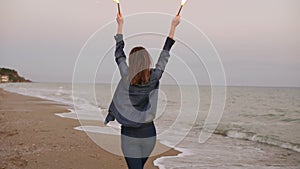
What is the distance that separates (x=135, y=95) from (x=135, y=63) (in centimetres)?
30

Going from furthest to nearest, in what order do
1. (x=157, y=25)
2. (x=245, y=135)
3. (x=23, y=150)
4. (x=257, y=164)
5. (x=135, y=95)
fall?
(x=245, y=135) → (x=257, y=164) → (x=23, y=150) → (x=157, y=25) → (x=135, y=95)

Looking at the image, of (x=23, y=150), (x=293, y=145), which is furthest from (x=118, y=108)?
(x=293, y=145)

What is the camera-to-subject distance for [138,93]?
3355 millimetres

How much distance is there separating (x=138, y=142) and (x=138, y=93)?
1.75 ft

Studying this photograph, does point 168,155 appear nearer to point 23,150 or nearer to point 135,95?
point 23,150

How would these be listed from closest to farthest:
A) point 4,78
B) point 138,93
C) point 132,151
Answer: point 138,93 < point 132,151 < point 4,78

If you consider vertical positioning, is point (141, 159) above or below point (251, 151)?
above

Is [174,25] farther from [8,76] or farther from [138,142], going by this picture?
[8,76]

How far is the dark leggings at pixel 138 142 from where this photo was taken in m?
3.52

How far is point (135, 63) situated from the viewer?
339cm

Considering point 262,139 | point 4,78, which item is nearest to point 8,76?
point 4,78

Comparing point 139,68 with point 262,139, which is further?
point 262,139

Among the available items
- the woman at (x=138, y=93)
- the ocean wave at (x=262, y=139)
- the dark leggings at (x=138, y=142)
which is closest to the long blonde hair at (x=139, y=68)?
the woman at (x=138, y=93)

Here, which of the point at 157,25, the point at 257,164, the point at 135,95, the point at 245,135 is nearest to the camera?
the point at 135,95
